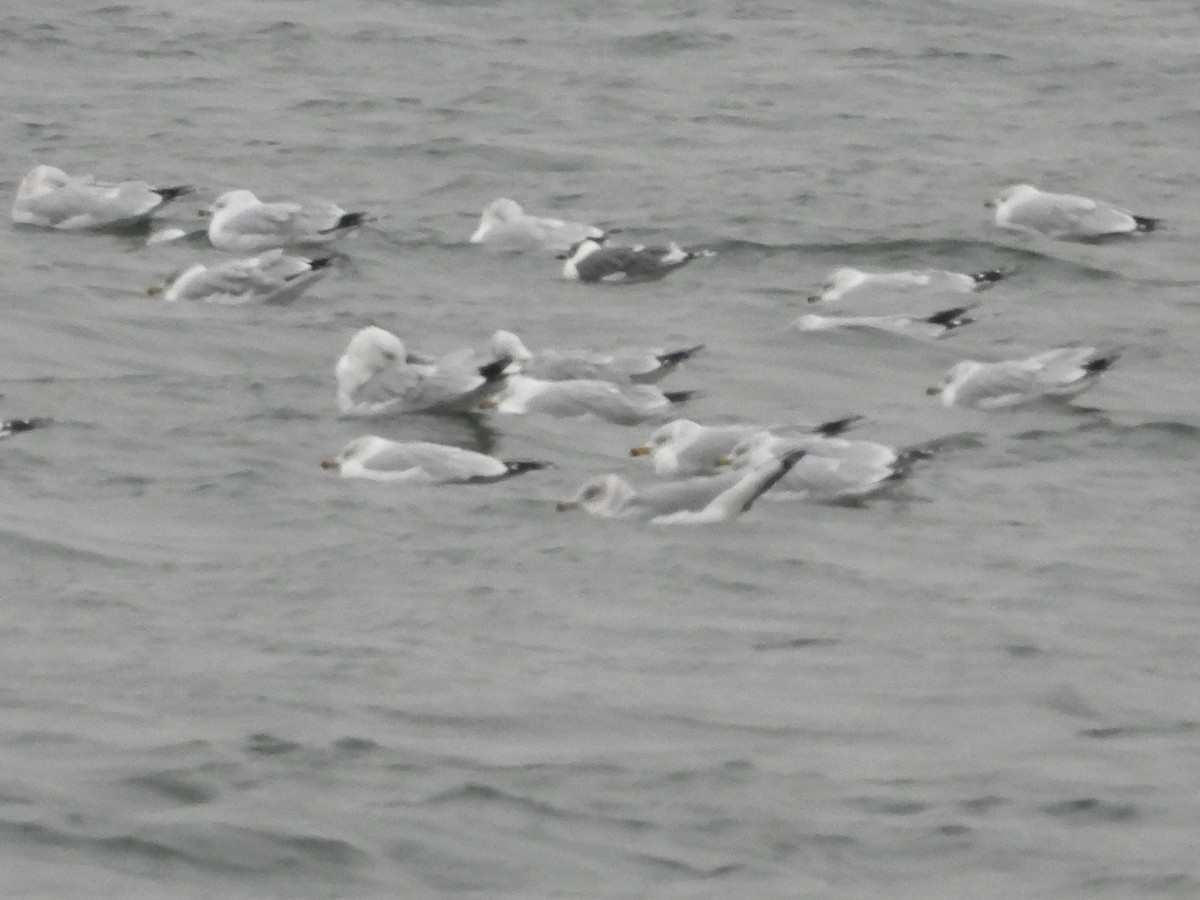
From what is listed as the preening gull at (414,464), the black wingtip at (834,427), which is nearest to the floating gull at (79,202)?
the preening gull at (414,464)

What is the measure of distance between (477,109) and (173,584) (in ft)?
39.3

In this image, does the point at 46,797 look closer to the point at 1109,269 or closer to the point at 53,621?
the point at 53,621

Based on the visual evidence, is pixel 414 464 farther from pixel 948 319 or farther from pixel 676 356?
pixel 948 319

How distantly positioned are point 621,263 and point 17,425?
4845 millimetres

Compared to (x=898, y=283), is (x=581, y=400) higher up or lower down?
higher up

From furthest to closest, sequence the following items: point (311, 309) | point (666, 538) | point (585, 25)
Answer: point (585, 25), point (311, 309), point (666, 538)

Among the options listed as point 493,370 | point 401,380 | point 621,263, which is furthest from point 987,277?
point 401,380

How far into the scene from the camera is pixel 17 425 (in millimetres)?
14805

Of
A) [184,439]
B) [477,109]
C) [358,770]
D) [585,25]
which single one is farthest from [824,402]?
[585,25]

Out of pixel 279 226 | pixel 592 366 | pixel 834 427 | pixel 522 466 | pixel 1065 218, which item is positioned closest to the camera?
pixel 522 466

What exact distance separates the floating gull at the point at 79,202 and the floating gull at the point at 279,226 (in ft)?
2.30

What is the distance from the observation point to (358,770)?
10273mm

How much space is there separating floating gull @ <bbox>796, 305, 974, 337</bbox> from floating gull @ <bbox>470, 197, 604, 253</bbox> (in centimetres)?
236

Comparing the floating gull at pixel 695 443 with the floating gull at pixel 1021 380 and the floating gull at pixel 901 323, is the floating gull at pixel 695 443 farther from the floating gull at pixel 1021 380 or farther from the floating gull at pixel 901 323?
the floating gull at pixel 901 323
